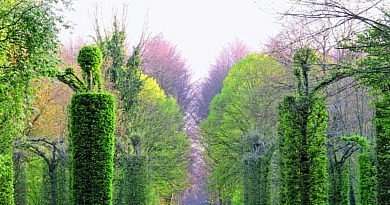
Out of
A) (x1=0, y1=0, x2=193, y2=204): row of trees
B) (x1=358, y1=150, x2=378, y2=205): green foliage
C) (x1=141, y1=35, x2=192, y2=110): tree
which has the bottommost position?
(x1=358, y1=150, x2=378, y2=205): green foliage

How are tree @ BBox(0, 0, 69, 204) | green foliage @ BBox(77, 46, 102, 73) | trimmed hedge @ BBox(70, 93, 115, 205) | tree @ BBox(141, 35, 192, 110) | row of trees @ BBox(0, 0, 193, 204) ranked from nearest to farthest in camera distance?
tree @ BBox(0, 0, 69, 204) < row of trees @ BBox(0, 0, 193, 204) < trimmed hedge @ BBox(70, 93, 115, 205) < green foliage @ BBox(77, 46, 102, 73) < tree @ BBox(141, 35, 192, 110)

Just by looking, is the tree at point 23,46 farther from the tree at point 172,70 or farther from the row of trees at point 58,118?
the tree at point 172,70

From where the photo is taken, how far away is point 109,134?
34.0ft

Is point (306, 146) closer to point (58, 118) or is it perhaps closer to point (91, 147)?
point (91, 147)

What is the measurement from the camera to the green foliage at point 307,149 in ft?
35.9

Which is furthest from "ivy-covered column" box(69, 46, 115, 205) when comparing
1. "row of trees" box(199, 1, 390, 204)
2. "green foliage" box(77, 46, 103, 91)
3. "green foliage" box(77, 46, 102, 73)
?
"row of trees" box(199, 1, 390, 204)

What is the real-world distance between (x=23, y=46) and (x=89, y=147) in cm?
350

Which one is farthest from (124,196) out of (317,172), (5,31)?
(5,31)

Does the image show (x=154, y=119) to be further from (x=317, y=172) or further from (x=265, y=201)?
(x=317, y=172)

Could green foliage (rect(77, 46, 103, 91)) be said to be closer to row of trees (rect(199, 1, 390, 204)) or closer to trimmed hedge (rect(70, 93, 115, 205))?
trimmed hedge (rect(70, 93, 115, 205))

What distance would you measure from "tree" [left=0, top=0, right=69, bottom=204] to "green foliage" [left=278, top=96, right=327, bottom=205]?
585 centimetres

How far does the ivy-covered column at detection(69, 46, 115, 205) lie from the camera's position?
10.1 m

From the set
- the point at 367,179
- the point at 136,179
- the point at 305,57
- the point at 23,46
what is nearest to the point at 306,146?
the point at 305,57

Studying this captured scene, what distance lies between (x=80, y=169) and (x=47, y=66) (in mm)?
3487
